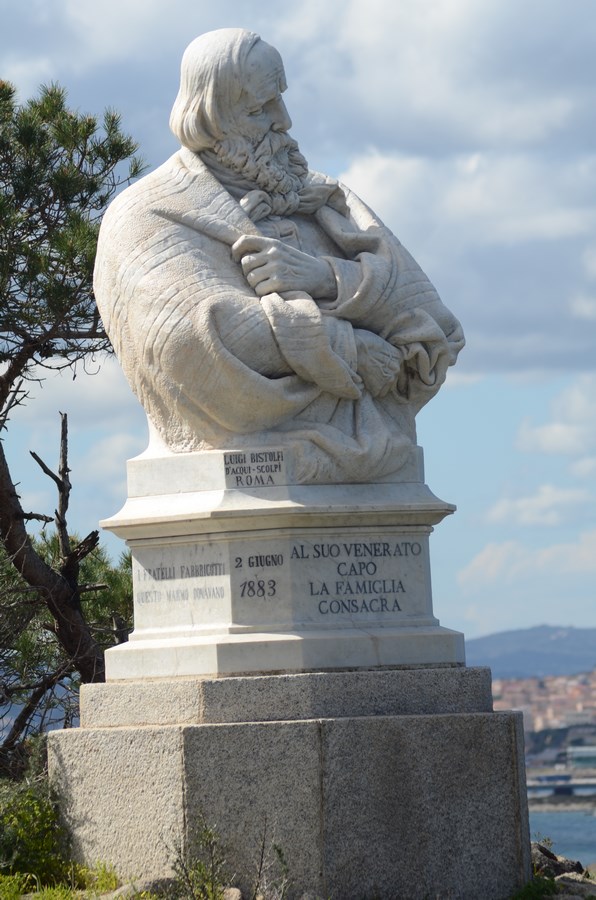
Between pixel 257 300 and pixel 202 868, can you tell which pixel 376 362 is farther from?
pixel 202 868

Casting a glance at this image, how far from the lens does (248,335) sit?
26.2 feet

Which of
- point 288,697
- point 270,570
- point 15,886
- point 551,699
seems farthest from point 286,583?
point 551,699

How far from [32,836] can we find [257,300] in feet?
8.63

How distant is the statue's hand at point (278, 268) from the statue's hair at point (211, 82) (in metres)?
0.59

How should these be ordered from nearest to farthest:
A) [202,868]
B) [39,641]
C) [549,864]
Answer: [202,868] → [549,864] → [39,641]

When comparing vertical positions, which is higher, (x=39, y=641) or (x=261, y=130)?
(x=261, y=130)

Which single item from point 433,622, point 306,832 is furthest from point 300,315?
point 306,832

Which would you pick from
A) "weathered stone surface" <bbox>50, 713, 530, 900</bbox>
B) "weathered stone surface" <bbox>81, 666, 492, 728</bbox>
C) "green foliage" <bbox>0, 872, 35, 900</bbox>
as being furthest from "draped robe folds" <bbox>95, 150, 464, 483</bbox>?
"green foliage" <bbox>0, 872, 35, 900</bbox>

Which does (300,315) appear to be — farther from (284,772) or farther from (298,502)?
(284,772)

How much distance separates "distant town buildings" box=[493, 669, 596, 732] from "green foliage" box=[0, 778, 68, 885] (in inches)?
3974

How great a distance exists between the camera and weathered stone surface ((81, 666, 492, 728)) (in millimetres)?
7633

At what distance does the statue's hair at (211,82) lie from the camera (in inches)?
328

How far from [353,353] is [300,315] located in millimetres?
325

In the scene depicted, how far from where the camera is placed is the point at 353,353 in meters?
8.17
